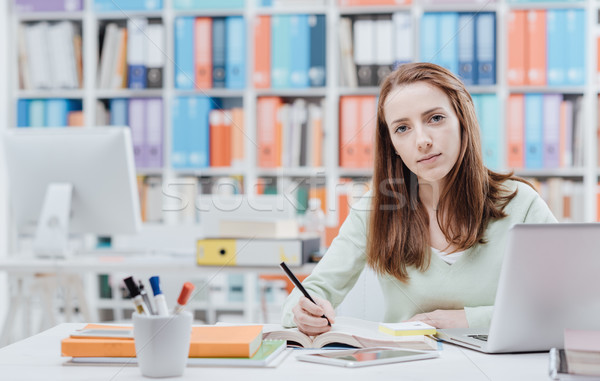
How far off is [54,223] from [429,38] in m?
1.89

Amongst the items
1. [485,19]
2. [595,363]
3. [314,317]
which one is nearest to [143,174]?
[485,19]

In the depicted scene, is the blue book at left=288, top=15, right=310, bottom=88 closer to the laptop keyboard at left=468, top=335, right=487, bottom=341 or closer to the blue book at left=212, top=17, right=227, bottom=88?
the blue book at left=212, top=17, right=227, bottom=88

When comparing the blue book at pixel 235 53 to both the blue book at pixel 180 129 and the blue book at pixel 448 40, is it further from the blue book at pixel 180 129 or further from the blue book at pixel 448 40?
the blue book at pixel 448 40

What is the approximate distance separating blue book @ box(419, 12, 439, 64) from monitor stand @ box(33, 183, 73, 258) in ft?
5.70

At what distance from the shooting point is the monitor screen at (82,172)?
2061 mm

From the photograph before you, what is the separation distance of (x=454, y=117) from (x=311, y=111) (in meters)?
1.67

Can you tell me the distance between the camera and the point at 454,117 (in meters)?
1.35

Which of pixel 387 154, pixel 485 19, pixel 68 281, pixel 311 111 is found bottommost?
pixel 68 281

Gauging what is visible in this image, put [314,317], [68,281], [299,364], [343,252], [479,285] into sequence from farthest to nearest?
[68,281] < [343,252] < [479,285] < [314,317] < [299,364]

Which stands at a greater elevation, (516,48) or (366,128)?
(516,48)

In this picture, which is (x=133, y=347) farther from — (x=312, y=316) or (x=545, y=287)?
(x=545, y=287)

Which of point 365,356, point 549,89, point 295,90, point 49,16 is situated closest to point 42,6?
point 49,16

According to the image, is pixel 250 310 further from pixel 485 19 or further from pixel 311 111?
pixel 485 19

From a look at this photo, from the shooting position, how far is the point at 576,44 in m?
2.81
